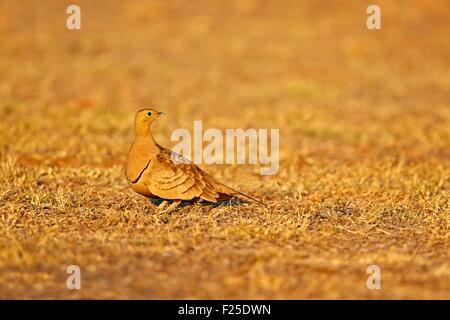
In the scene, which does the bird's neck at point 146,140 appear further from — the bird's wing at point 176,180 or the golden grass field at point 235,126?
the golden grass field at point 235,126

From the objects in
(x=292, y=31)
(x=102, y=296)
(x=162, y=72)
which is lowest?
(x=102, y=296)

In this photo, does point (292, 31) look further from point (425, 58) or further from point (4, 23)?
point (4, 23)

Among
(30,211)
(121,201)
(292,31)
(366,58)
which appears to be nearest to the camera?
(30,211)

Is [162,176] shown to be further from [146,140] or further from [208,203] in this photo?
[208,203]

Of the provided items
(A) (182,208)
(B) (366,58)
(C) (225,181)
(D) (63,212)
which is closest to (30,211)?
(D) (63,212)

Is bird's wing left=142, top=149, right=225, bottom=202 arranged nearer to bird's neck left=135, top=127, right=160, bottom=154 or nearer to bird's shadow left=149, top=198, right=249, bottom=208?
bird's neck left=135, top=127, right=160, bottom=154

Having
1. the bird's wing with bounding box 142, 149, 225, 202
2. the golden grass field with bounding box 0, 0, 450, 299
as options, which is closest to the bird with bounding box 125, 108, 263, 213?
the bird's wing with bounding box 142, 149, 225, 202
